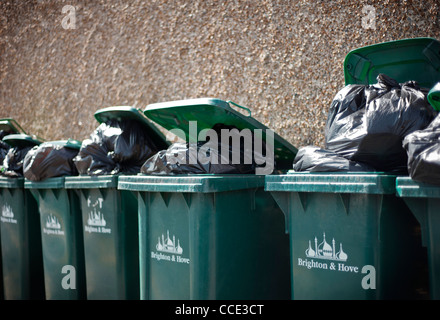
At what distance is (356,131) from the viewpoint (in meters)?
2.40

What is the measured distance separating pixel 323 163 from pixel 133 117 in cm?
179

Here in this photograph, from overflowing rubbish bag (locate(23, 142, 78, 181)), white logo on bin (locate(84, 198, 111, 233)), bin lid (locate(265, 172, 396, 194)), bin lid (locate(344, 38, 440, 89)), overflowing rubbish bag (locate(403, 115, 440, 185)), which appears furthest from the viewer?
overflowing rubbish bag (locate(23, 142, 78, 181))

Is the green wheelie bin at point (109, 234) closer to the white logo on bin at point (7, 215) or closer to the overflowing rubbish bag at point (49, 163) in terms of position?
the overflowing rubbish bag at point (49, 163)

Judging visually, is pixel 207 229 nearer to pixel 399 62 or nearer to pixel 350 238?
pixel 350 238

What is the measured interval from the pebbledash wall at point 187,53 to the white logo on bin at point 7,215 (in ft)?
6.88

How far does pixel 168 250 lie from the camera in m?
2.87

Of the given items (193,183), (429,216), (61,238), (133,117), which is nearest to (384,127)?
(429,216)

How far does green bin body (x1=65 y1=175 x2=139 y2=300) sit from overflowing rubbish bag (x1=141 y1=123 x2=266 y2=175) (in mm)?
528

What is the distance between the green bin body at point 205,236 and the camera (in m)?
2.72

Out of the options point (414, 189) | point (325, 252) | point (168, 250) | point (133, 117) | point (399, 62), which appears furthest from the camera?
point (133, 117)

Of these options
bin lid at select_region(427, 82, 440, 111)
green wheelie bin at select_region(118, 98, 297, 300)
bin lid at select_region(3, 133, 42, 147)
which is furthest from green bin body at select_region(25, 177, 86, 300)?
bin lid at select_region(427, 82, 440, 111)

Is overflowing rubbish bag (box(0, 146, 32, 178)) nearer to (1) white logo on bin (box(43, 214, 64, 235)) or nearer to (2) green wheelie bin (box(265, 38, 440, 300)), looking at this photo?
(1) white logo on bin (box(43, 214, 64, 235))

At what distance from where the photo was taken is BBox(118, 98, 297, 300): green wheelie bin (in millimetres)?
2727
